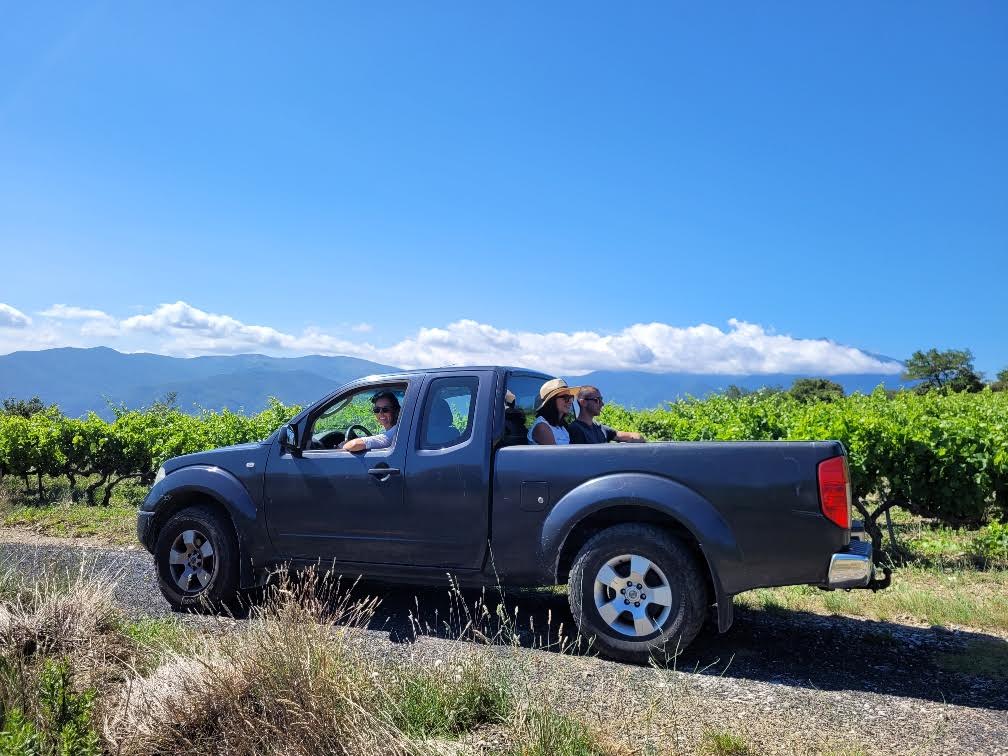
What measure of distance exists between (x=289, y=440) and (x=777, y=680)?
3874mm

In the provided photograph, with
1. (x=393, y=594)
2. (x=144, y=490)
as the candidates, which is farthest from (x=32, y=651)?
(x=144, y=490)

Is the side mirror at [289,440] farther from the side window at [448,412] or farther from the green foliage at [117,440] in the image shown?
the green foliage at [117,440]

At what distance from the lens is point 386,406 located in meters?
5.89

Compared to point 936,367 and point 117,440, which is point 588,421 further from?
point 936,367

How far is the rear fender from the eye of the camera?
14.9ft

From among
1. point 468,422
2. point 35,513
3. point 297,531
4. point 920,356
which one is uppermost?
point 920,356

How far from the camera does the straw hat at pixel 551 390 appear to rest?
5.87 metres

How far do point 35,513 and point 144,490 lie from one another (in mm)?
3570

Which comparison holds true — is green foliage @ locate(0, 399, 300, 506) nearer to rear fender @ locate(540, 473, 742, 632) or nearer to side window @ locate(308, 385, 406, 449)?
side window @ locate(308, 385, 406, 449)

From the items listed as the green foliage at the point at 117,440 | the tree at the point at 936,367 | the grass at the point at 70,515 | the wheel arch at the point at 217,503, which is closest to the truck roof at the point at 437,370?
the wheel arch at the point at 217,503

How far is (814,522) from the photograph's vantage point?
4.41m

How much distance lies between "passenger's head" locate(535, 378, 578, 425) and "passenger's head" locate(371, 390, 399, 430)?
44.8 inches

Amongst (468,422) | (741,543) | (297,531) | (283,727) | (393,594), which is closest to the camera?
(283,727)

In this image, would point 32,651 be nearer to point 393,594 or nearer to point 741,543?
point 393,594
